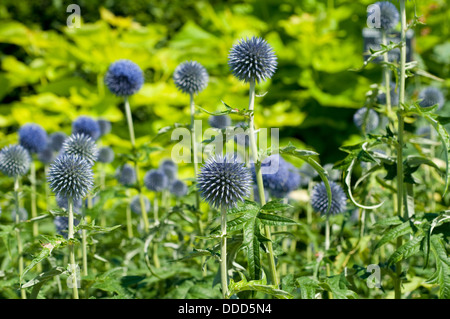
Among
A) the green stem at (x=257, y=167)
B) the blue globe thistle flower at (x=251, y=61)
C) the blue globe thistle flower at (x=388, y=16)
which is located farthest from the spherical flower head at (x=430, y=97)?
the green stem at (x=257, y=167)

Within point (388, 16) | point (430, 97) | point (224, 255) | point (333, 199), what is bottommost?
point (224, 255)

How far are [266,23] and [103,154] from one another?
377cm

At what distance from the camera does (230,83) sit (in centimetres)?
526

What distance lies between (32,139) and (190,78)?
1.11 meters

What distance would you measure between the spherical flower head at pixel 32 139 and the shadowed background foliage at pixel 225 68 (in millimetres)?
1756

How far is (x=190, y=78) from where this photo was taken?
2.18 m

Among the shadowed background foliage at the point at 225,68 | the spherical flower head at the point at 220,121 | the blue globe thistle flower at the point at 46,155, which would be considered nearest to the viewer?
the spherical flower head at the point at 220,121

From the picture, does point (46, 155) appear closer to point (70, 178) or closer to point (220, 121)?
point (220, 121)

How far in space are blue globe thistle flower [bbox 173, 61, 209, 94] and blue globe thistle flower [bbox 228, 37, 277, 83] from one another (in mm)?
505

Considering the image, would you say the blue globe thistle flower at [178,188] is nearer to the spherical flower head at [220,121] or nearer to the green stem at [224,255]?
the spherical flower head at [220,121]

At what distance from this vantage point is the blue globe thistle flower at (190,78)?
2.18m

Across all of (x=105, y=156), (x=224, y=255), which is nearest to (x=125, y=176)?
(x=105, y=156)

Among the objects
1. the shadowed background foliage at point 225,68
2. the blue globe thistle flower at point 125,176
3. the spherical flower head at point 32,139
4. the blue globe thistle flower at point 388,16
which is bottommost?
the blue globe thistle flower at point 125,176

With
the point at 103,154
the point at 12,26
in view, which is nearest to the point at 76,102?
the point at 12,26
